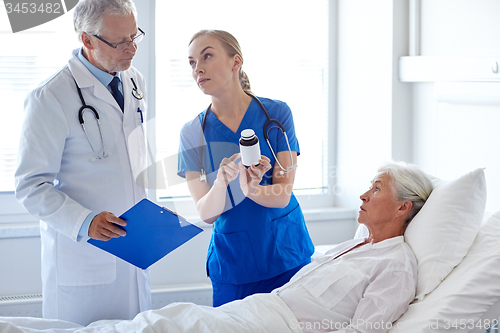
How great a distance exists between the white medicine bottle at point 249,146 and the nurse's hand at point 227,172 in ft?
0.39

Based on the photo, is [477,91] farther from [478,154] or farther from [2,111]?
[2,111]

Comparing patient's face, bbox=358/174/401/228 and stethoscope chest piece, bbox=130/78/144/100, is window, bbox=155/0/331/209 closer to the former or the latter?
stethoscope chest piece, bbox=130/78/144/100

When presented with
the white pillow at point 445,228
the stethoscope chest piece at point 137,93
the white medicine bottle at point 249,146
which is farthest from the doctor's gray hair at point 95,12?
the white pillow at point 445,228

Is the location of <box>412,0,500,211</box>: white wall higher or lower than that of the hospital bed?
higher

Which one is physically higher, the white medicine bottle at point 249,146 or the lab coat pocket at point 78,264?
the white medicine bottle at point 249,146

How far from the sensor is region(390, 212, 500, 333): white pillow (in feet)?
4.39

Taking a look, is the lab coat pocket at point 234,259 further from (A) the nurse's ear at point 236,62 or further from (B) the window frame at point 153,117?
(B) the window frame at point 153,117

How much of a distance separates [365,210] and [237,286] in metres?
0.54

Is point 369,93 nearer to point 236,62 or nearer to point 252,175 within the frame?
point 236,62

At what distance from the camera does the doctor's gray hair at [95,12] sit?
1.52 meters

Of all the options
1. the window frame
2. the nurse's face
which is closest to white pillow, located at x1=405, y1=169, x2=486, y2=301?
the nurse's face

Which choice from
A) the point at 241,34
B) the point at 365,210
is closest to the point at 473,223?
the point at 365,210

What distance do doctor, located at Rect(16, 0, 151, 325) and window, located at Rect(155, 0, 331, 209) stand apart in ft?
2.42

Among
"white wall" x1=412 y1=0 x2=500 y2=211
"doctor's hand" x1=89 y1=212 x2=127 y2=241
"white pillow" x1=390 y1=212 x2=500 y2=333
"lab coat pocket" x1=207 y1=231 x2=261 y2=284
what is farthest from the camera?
"white wall" x1=412 y1=0 x2=500 y2=211
